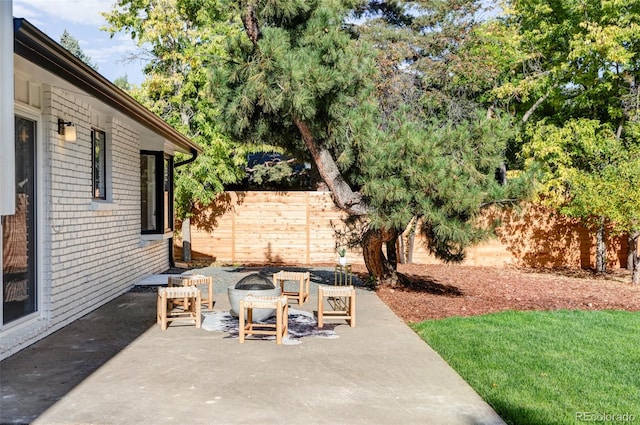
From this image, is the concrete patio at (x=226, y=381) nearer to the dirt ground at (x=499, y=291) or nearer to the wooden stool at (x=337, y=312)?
the wooden stool at (x=337, y=312)

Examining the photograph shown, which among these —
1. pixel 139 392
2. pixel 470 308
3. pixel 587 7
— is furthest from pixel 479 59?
pixel 139 392

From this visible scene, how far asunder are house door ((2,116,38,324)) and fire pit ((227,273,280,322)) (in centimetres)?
→ 223

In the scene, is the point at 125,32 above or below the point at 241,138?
above

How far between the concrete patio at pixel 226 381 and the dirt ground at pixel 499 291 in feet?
7.43

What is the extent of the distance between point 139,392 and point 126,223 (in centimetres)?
559

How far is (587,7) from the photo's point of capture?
534 inches

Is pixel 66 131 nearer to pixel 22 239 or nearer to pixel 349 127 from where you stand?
pixel 22 239

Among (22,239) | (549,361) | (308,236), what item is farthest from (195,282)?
(308,236)

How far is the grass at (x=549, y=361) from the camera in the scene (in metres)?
4.12

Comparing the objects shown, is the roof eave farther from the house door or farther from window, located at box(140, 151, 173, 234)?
window, located at box(140, 151, 173, 234)

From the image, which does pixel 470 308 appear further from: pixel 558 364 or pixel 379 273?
pixel 558 364

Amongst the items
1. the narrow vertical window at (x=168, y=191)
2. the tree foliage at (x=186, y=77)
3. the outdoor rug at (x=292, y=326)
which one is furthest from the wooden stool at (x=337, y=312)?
the tree foliage at (x=186, y=77)

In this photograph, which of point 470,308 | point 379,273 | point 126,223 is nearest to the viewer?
point 470,308

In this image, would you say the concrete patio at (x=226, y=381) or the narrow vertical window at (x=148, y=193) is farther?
the narrow vertical window at (x=148, y=193)
